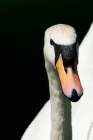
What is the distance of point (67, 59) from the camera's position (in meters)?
2.35

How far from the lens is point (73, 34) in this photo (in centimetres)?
243

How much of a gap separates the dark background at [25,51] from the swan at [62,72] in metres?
1.46

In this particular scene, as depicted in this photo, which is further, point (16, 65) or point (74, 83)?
point (16, 65)

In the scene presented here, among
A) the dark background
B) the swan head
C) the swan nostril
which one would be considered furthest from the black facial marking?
the dark background

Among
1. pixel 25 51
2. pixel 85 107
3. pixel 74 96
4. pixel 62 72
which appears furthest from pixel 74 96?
pixel 25 51

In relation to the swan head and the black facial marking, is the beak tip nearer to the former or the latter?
the swan head

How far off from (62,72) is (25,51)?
279 cm

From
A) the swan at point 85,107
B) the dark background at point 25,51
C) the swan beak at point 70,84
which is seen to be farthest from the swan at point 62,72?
the dark background at point 25,51

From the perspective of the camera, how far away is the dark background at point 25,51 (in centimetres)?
465

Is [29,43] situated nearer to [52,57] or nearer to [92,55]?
[92,55]

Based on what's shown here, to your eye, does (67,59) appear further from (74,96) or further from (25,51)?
(25,51)

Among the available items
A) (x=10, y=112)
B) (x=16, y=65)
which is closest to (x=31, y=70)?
(x=16, y=65)

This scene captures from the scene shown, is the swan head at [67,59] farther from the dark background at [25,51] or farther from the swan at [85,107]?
the dark background at [25,51]

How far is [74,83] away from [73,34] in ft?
0.83
